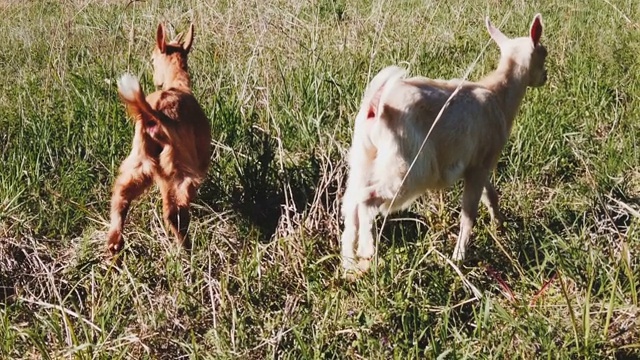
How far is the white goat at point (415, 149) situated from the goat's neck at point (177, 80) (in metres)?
1.42

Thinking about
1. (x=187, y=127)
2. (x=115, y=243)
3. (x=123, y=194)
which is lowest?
(x=115, y=243)

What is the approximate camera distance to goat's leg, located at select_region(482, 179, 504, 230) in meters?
3.71

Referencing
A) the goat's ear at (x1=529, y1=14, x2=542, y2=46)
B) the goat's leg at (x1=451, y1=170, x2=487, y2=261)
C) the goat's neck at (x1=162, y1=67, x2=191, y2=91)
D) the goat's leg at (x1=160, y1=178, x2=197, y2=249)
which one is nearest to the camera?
the goat's leg at (x1=451, y1=170, x2=487, y2=261)

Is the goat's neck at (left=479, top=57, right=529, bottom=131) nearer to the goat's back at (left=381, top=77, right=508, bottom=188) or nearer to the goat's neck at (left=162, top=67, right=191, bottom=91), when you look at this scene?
the goat's back at (left=381, top=77, right=508, bottom=188)

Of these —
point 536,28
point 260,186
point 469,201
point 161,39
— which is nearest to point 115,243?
point 260,186

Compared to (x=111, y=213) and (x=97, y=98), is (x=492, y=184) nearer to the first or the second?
(x=111, y=213)

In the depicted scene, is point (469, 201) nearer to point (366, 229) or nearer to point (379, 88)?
point (366, 229)

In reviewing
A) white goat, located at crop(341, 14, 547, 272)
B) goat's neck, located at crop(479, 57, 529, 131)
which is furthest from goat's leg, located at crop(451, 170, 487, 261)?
goat's neck, located at crop(479, 57, 529, 131)

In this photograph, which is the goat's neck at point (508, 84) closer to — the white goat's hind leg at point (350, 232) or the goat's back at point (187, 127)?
the white goat's hind leg at point (350, 232)

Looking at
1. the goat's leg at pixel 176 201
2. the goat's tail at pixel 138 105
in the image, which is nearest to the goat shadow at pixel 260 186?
the goat's leg at pixel 176 201

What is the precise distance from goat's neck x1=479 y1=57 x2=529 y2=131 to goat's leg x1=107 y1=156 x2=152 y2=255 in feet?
6.55

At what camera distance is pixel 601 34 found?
6.06 m

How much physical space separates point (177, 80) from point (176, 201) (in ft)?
3.59

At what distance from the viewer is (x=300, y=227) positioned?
3.37 m
